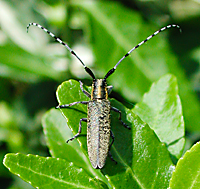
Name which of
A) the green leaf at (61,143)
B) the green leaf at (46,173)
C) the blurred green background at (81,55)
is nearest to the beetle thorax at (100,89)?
the green leaf at (61,143)

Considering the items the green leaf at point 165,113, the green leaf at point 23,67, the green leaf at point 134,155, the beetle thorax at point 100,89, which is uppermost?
the green leaf at point 23,67

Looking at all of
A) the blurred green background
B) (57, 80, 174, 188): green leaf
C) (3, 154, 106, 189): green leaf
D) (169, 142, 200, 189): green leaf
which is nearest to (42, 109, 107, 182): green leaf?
(57, 80, 174, 188): green leaf

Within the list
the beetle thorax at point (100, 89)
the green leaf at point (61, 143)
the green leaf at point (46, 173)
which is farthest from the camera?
the beetle thorax at point (100, 89)

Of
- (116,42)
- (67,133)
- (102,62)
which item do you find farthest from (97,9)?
(67,133)

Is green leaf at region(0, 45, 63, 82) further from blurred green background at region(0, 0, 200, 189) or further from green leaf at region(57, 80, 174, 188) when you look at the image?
green leaf at region(57, 80, 174, 188)

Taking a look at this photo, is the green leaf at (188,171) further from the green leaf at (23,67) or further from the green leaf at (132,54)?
the green leaf at (23,67)

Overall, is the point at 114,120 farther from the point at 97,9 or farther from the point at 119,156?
the point at 97,9
